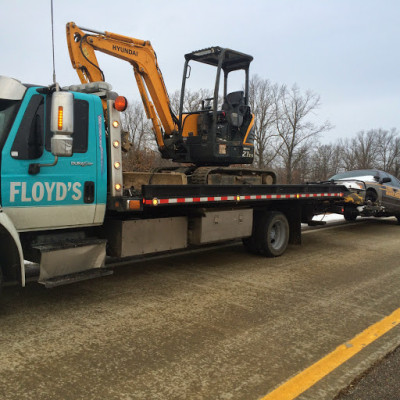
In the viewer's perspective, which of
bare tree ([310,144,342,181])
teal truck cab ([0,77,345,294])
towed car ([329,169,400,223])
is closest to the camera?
teal truck cab ([0,77,345,294])

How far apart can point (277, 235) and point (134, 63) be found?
4.51m

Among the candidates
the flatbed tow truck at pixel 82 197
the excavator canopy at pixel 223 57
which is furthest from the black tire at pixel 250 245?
the excavator canopy at pixel 223 57

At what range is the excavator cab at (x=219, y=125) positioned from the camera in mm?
7824

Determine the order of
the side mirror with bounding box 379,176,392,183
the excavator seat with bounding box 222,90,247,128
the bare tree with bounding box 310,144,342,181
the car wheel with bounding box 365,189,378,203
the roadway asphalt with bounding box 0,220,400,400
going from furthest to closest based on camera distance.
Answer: the bare tree with bounding box 310,144,342,181, the side mirror with bounding box 379,176,392,183, the car wheel with bounding box 365,189,378,203, the excavator seat with bounding box 222,90,247,128, the roadway asphalt with bounding box 0,220,400,400

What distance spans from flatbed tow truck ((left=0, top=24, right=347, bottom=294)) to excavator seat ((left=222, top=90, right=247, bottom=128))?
182 centimetres

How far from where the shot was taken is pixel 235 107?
823cm

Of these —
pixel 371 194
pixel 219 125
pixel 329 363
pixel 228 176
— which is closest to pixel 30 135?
pixel 329 363

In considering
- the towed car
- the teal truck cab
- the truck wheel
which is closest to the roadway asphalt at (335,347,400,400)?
the teal truck cab

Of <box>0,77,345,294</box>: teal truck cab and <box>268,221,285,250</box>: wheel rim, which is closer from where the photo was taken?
<box>0,77,345,294</box>: teal truck cab

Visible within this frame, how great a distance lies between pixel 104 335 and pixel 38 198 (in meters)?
1.66

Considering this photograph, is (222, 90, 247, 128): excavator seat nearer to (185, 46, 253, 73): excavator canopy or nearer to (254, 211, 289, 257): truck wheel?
(185, 46, 253, 73): excavator canopy

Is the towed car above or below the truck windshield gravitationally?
below

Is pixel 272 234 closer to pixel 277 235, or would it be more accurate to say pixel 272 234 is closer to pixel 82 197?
pixel 277 235

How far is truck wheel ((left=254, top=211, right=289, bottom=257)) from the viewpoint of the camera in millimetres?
7402
